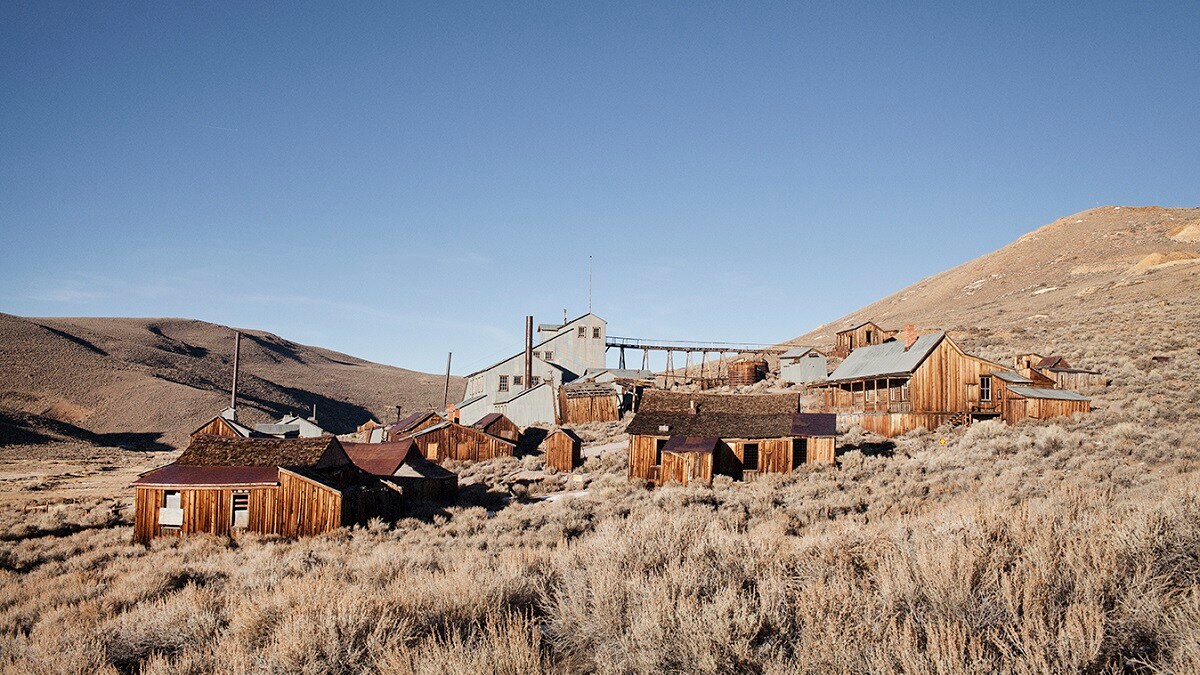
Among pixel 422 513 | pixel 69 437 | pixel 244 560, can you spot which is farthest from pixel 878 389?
pixel 69 437

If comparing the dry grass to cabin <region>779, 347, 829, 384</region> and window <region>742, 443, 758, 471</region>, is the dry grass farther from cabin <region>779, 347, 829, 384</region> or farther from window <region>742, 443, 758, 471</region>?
cabin <region>779, 347, 829, 384</region>

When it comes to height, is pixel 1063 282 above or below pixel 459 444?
above

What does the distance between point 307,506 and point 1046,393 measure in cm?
3167

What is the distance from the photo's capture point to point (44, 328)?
91.3 metres

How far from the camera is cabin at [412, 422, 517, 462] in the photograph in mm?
41062

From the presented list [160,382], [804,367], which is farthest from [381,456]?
[160,382]

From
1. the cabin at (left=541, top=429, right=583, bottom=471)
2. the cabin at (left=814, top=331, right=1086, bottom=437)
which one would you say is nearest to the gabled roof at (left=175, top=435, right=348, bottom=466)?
the cabin at (left=541, top=429, right=583, bottom=471)

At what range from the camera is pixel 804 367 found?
5566cm

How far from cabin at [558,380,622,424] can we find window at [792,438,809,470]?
69.5 ft

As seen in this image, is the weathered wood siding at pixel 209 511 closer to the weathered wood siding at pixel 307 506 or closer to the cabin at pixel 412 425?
the weathered wood siding at pixel 307 506

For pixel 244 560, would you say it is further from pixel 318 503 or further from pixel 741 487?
pixel 741 487

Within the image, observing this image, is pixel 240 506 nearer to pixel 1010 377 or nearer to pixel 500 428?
pixel 500 428

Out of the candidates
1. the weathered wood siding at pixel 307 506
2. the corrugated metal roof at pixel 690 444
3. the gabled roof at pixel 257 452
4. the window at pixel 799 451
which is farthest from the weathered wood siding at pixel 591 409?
the weathered wood siding at pixel 307 506

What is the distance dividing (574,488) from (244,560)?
1504cm
